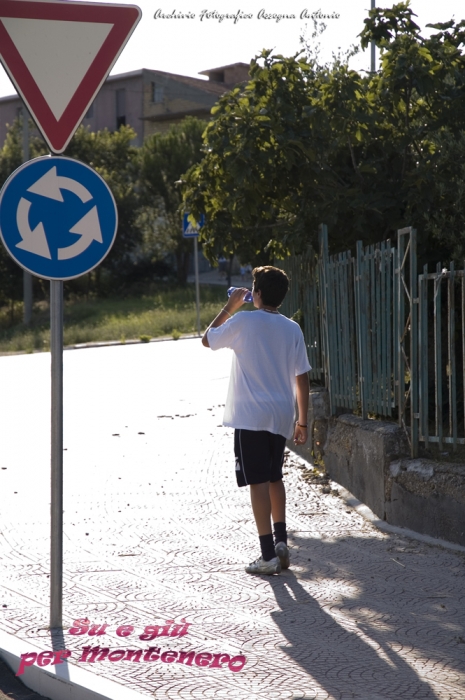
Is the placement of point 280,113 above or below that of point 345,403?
above

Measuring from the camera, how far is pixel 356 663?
4324mm

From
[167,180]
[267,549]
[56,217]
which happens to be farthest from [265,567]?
[167,180]

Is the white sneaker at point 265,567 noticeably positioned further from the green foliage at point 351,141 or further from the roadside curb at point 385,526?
the green foliage at point 351,141

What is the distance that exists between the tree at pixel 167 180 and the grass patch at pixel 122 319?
224cm

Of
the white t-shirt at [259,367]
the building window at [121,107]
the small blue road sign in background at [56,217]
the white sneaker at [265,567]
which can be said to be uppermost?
the building window at [121,107]

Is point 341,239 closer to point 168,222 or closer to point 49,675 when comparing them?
point 49,675

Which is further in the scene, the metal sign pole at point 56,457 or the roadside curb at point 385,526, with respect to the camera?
the roadside curb at point 385,526

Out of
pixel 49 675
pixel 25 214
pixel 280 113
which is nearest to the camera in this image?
pixel 49 675

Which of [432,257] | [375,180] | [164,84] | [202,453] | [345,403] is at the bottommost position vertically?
[202,453]

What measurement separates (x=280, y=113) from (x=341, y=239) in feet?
4.35

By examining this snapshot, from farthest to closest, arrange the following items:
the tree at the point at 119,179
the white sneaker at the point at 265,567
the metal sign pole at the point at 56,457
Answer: the tree at the point at 119,179, the white sneaker at the point at 265,567, the metal sign pole at the point at 56,457

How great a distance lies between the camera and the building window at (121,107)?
63500 millimetres

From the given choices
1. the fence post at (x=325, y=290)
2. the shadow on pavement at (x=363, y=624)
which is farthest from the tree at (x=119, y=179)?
the shadow on pavement at (x=363, y=624)

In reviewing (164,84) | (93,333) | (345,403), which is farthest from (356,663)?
(164,84)
